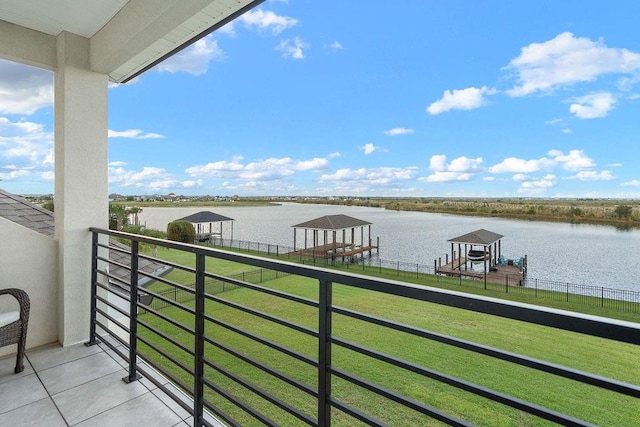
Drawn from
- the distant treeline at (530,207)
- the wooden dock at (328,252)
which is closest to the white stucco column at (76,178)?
the distant treeline at (530,207)

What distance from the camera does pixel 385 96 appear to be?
128ft

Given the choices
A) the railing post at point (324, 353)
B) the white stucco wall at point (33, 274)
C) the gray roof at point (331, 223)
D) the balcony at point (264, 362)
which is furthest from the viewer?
the gray roof at point (331, 223)

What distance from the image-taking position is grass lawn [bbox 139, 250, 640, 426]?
6016 mm

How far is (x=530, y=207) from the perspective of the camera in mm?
19172

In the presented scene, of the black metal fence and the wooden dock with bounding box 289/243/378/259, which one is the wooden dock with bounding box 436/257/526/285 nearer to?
the black metal fence

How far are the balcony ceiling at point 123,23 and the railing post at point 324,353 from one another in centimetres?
149

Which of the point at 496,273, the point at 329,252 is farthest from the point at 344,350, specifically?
the point at 496,273

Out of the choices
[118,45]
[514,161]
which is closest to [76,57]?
[118,45]

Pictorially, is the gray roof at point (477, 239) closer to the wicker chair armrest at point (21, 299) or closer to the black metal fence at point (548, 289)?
the black metal fence at point (548, 289)

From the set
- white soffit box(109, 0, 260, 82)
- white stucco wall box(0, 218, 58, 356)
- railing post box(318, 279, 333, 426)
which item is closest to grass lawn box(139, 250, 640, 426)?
railing post box(318, 279, 333, 426)

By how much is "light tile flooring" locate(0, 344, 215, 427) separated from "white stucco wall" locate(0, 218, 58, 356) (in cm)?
21

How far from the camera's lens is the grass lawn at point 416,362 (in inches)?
237

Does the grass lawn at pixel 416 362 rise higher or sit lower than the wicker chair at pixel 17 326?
lower

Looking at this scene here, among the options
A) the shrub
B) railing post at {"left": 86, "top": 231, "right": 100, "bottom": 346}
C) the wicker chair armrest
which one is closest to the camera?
the wicker chair armrest
